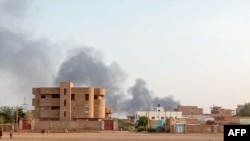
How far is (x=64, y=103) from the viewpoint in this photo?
113312mm

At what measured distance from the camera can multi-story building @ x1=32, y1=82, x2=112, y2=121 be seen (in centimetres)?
11350

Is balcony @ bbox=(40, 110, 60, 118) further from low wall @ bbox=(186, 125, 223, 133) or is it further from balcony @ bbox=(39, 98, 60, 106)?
low wall @ bbox=(186, 125, 223, 133)

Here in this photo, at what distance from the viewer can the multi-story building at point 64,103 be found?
114 metres

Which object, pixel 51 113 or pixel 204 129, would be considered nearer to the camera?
pixel 204 129

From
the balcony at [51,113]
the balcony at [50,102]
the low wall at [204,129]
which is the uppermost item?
the balcony at [50,102]

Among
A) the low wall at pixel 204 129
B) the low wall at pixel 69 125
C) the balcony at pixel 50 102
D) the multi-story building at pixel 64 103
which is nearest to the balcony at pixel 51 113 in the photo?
the multi-story building at pixel 64 103

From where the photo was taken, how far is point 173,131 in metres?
99.1

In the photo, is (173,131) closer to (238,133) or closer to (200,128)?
(200,128)

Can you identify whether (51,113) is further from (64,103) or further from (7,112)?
(7,112)

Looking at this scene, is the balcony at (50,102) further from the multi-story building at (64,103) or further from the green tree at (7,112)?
the green tree at (7,112)

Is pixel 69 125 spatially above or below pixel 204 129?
above

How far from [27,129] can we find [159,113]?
250 ft

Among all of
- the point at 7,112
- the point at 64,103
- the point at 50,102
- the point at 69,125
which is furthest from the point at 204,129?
the point at 7,112

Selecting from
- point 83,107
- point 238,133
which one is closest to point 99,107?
point 83,107
